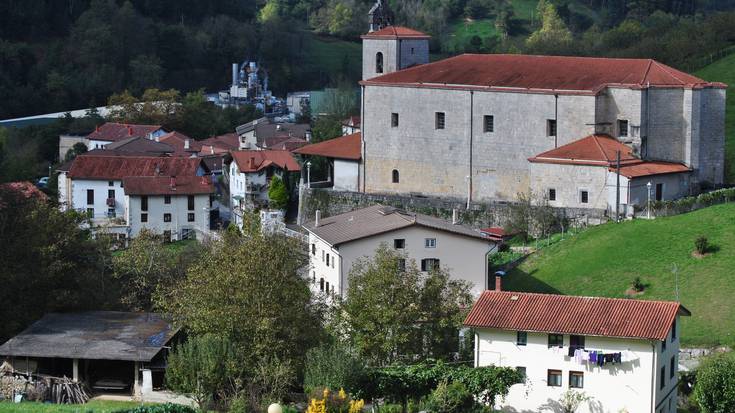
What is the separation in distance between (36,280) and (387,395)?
1157cm

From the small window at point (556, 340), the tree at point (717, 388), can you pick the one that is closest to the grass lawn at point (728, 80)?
the small window at point (556, 340)

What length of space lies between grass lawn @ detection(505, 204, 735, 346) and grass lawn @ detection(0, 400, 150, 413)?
16157mm

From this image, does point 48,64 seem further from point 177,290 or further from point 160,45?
point 177,290

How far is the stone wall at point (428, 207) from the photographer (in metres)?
59.8

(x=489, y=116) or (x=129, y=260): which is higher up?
(x=489, y=116)

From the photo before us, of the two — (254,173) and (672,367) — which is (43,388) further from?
(254,173)

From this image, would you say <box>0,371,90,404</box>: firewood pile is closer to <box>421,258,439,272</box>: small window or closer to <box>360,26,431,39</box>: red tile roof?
<box>421,258,439,272</box>: small window

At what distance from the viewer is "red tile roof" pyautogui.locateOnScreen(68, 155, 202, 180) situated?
266 feet

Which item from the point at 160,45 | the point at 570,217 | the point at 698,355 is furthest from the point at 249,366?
the point at 160,45

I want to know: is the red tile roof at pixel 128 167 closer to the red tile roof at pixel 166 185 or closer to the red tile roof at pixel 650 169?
the red tile roof at pixel 166 185

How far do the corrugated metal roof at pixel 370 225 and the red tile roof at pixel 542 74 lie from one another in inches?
354

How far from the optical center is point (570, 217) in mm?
59844

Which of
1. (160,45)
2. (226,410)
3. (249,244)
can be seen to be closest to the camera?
(226,410)

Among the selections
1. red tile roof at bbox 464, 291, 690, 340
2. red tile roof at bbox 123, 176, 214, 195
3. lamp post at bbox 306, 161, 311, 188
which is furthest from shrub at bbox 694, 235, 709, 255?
Answer: red tile roof at bbox 123, 176, 214, 195
